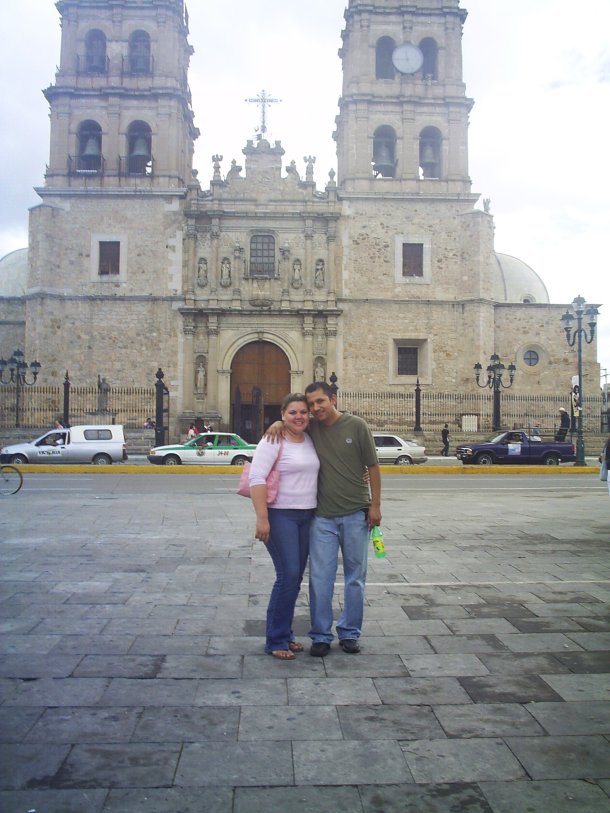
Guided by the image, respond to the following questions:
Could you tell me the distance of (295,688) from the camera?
3789 mm

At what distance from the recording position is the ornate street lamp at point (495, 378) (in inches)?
1103

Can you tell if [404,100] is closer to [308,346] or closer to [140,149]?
[308,346]

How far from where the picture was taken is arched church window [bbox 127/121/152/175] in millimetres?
31141

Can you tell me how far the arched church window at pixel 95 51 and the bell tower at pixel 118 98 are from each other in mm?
59

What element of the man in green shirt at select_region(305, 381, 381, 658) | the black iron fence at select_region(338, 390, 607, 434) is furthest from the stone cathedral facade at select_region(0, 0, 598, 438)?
the man in green shirt at select_region(305, 381, 381, 658)

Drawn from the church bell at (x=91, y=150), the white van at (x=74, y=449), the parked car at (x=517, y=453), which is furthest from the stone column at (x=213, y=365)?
the parked car at (x=517, y=453)

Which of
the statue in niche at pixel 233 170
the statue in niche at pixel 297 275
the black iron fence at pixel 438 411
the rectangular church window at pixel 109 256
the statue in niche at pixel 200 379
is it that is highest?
the statue in niche at pixel 233 170

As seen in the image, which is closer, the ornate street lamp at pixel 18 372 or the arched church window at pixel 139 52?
the ornate street lamp at pixel 18 372

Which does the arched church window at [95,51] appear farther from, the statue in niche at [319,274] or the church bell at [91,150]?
the statue in niche at [319,274]

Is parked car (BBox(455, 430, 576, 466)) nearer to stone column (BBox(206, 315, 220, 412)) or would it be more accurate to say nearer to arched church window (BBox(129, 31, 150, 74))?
stone column (BBox(206, 315, 220, 412))

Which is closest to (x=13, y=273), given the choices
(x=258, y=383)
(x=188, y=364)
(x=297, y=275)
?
(x=188, y=364)

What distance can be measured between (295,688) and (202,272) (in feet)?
92.3

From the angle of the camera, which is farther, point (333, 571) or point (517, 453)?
point (517, 453)

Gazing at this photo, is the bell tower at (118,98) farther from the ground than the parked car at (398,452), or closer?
farther from the ground
